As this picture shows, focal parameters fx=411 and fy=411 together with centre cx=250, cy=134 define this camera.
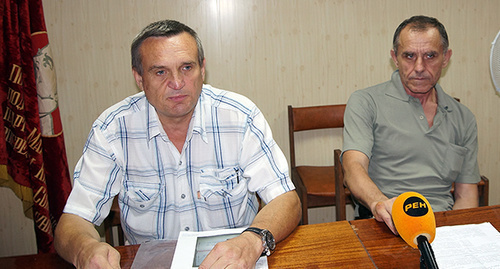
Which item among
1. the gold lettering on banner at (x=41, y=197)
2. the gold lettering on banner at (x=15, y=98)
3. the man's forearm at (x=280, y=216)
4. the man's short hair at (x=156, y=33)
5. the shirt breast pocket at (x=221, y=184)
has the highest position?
the man's short hair at (x=156, y=33)

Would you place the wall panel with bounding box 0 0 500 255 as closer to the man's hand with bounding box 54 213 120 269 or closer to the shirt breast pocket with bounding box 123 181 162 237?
the shirt breast pocket with bounding box 123 181 162 237

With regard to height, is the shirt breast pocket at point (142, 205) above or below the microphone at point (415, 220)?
below

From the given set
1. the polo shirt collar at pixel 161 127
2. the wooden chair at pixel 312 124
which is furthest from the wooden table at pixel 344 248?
the wooden chair at pixel 312 124

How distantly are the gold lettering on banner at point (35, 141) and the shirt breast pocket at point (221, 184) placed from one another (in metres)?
1.24

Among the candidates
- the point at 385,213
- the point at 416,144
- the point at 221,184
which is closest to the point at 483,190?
the point at 416,144

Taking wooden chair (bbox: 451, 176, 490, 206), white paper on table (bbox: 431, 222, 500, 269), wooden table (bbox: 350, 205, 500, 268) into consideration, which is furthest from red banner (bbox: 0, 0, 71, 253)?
wooden chair (bbox: 451, 176, 490, 206)

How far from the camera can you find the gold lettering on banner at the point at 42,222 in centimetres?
236

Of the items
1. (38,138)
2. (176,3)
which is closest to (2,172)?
(38,138)

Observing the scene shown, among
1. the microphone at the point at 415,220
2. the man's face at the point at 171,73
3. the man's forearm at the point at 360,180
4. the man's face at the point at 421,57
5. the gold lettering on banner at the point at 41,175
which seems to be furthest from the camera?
the gold lettering on banner at the point at 41,175

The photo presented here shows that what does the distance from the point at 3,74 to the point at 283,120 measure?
1.89m

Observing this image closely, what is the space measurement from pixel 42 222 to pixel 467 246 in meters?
2.19

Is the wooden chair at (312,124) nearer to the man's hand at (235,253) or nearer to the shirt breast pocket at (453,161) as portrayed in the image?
the shirt breast pocket at (453,161)

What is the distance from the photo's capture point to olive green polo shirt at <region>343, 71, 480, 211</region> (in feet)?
6.56

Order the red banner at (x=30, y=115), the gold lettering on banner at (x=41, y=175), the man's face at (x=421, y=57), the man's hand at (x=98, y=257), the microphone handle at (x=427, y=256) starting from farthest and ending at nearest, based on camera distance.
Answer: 1. the gold lettering on banner at (x=41, y=175)
2. the red banner at (x=30, y=115)
3. the man's face at (x=421, y=57)
4. the man's hand at (x=98, y=257)
5. the microphone handle at (x=427, y=256)
